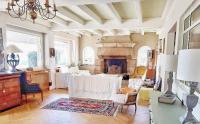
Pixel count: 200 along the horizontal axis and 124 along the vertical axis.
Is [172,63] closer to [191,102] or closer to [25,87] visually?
[191,102]

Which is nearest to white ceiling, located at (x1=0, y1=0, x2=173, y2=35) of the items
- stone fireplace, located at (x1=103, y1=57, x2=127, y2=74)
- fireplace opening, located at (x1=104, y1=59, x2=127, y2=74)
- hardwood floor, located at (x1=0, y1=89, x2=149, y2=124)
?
hardwood floor, located at (x1=0, y1=89, x2=149, y2=124)

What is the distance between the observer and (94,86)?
530 cm

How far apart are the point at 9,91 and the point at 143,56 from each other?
6.88 metres

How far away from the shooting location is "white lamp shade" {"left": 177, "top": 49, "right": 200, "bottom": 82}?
1.06m

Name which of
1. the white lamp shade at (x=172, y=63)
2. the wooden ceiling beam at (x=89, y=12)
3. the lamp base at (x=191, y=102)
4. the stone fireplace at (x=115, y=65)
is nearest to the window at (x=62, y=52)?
the stone fireplace at (x=115, y=65)

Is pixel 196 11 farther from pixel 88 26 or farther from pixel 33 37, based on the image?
pixel 33 37

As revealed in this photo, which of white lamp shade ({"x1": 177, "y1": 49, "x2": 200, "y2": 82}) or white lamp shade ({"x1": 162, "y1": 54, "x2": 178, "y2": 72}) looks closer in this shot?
white lamp shade ({"x1": 177, "y1": 49, "x2": 200, "y2": 82})

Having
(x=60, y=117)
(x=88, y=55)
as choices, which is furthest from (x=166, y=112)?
(x=88, y=55)

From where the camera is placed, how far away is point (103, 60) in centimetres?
953

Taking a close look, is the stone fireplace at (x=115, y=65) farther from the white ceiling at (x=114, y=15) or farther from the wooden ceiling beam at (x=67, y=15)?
the wooden ceiling beam at (x=67, y=15)

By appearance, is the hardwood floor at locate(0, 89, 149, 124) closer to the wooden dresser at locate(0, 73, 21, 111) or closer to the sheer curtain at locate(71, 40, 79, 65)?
the wooden dresser at locate(0, 73, 21, 111)

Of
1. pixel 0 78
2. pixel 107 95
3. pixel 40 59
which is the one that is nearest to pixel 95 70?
pixel 40 59

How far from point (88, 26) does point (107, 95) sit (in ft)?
8.36

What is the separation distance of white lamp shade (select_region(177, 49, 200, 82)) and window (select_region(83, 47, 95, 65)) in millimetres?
8761
